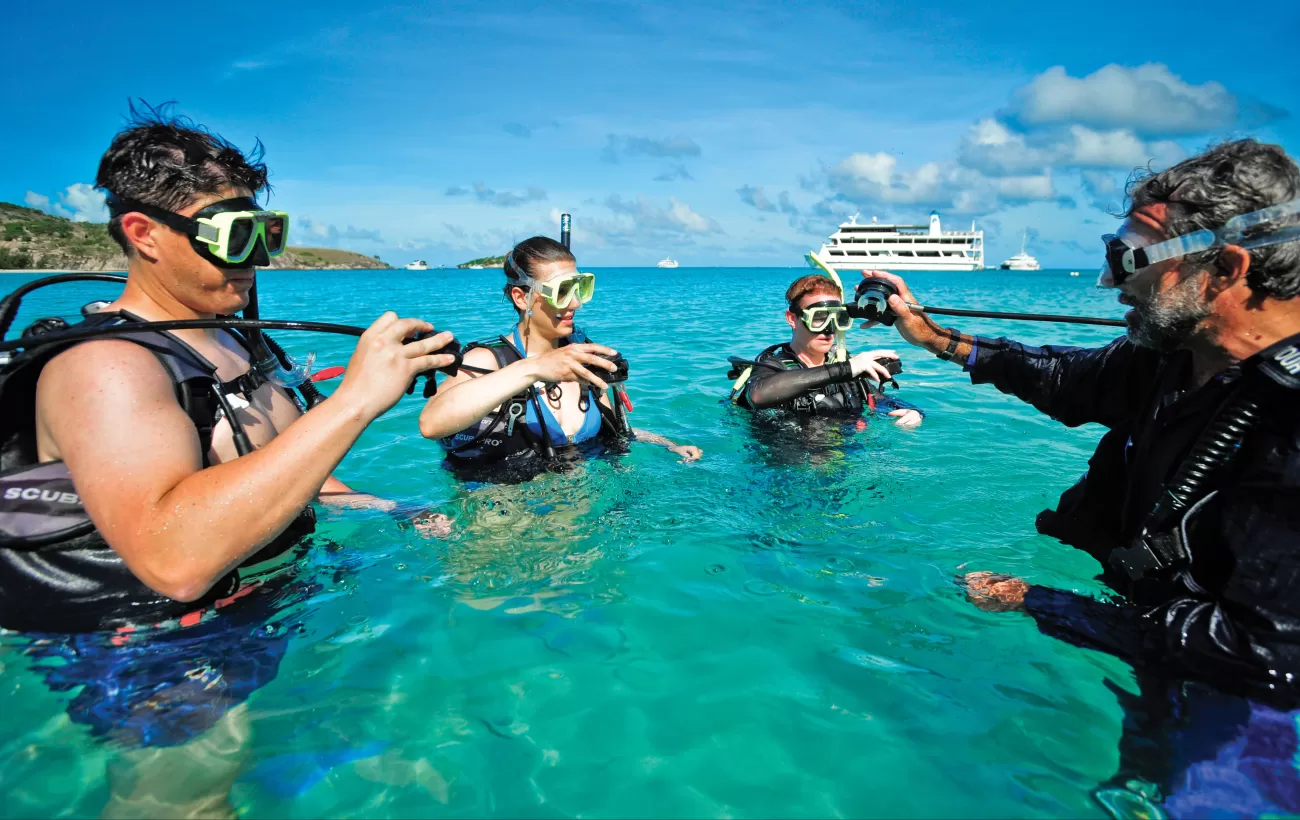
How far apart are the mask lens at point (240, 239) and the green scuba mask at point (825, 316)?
4577 millimetres

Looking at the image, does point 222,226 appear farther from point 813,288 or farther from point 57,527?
point 813,288

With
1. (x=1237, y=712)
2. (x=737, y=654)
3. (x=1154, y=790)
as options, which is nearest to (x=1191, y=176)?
(x=1237, y=712)

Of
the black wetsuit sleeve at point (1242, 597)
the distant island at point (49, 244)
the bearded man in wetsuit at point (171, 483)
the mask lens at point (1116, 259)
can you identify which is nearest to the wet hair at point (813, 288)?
the mask lens at point (1116, 259)

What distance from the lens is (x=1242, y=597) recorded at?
88.0 inches

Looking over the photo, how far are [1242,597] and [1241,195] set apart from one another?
4.54ft

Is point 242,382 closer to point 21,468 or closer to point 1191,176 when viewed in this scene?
point 21,468

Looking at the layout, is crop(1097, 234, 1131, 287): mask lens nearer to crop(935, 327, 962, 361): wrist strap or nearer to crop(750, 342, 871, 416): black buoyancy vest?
crop(935, 327, 962, 361): wrist strap

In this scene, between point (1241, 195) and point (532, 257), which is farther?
point (532, 257)

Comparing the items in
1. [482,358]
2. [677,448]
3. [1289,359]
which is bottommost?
[677,448]

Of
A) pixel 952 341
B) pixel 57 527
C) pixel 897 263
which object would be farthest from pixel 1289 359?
pixel 897 263

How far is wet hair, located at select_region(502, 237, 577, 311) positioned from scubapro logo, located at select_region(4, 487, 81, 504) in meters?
2.98

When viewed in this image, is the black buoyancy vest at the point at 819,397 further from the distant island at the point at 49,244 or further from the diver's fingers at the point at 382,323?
the distant island at the point at 49,244

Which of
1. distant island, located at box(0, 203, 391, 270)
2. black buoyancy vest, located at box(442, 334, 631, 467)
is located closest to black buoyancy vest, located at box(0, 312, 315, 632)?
black buoyancy vest, located at box(442, 334, 631, 467)

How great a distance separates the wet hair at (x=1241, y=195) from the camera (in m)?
2.39
